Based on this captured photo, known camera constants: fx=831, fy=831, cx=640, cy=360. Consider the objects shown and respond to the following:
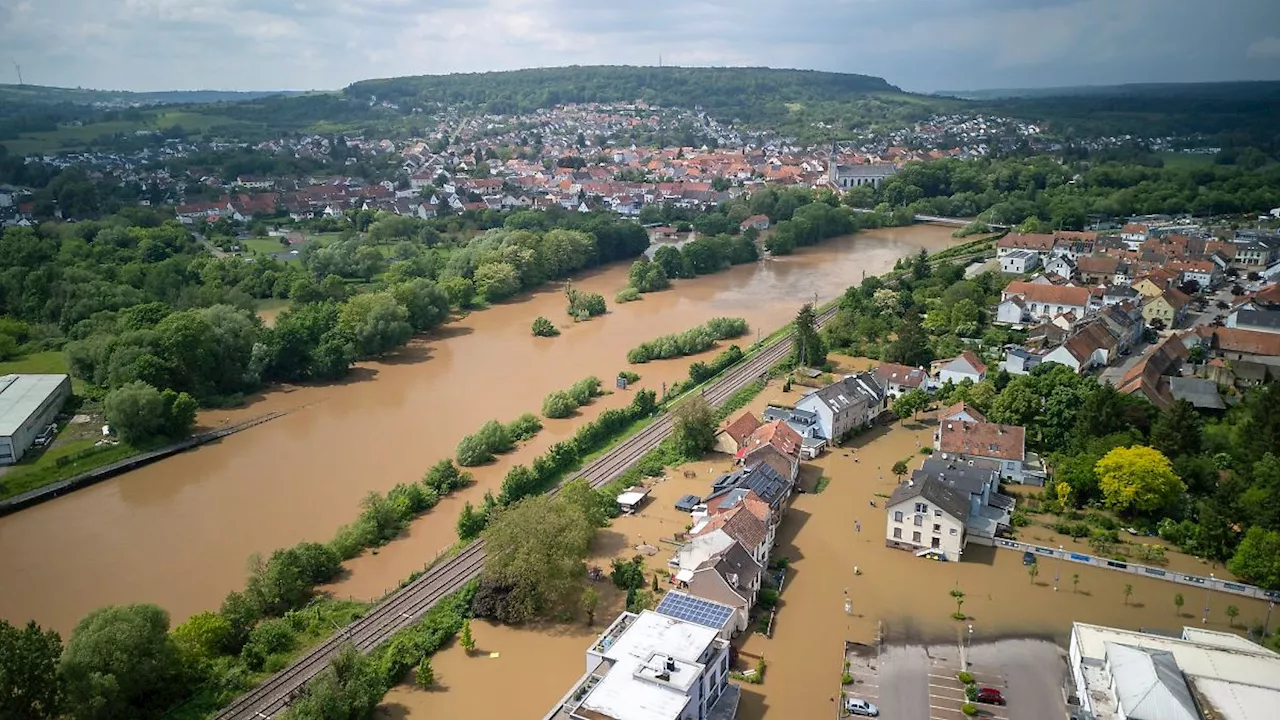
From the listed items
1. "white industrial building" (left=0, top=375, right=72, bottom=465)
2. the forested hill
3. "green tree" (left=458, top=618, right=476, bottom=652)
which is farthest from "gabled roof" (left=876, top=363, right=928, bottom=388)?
the forested hill

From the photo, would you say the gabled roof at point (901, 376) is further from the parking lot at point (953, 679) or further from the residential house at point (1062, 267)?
the residential house at point (1062, 267)

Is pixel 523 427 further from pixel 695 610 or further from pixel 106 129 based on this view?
pixel 106 129

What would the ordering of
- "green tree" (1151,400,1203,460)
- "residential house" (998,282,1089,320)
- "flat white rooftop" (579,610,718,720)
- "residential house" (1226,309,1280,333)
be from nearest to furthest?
"flat white rooftop" (579,610,718,720)
"green tree" (1151,400,1203,460)
"residential house" (1226,309,1280,333)
"residential house" (998,282,1089,320)

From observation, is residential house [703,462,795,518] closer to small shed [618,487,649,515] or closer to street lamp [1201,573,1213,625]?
small shed [618,487,649,515]

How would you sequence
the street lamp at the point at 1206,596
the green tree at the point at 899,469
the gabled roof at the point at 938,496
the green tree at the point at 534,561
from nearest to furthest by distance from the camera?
the green tree at the point at 534,561, the street lamp at the point at 1206,596, the gabled roof at the point at 938,496, the green tree at the point at 899,469

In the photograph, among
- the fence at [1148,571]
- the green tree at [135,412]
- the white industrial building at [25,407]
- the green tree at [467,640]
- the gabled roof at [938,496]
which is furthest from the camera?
the green tree at [135,412]

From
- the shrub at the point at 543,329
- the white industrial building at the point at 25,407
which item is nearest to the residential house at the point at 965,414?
the shrub at the point at 543,329
